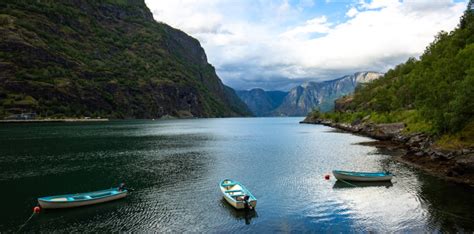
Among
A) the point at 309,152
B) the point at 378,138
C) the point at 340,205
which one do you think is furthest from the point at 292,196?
the point at 378,138

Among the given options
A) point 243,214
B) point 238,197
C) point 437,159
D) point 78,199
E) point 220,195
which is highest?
point 437,159

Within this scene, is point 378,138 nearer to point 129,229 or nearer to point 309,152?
point 309,152

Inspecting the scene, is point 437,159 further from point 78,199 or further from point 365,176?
point 78,199

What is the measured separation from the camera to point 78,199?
45500 mm

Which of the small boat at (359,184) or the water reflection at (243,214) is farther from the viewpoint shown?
the small boat at (359,184)

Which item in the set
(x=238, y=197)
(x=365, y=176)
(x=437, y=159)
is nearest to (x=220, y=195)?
(x=238, y=197)

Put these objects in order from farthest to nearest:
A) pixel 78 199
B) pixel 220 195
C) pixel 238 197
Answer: pixel 220 195
pixel 78 199
pixel 238 197

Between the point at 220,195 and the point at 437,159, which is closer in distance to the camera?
the point at 220,195

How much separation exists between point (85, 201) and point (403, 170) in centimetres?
6242

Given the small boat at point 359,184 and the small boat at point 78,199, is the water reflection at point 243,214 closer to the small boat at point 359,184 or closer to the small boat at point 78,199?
the small boat at point 78,199

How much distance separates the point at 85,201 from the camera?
45.8m

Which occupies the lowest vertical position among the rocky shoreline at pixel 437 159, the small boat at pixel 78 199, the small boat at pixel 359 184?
the small boat at pixel 359 184

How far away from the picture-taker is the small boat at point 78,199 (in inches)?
1729

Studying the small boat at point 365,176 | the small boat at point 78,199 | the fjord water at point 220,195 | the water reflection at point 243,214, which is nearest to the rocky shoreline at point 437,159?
the fjord water at point 220,195
